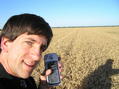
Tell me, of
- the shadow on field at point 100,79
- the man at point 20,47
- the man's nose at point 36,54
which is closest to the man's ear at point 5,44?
the man at point 20,47

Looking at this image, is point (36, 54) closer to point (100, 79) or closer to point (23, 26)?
point (23, 26)

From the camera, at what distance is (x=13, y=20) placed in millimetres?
2395

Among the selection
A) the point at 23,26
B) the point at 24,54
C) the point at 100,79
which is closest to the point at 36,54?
the point at 24,54

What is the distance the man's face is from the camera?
2.30 meters

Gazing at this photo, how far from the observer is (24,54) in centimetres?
232

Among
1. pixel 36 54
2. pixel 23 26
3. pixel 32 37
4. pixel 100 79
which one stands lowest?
pixel 100 79

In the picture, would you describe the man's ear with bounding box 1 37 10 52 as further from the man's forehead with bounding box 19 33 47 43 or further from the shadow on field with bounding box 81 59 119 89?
the shadow on field with bounding box 81 59 119 89

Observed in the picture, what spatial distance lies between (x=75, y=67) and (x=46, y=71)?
6670 millimetres

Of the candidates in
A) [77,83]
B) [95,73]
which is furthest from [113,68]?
[77,83]

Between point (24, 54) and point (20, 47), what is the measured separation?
0.08 meters

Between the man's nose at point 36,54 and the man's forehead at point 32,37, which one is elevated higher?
the man's forehead at point 32,37

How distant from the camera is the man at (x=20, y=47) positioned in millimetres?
2301

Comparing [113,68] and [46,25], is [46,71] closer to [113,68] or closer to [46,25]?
[46,25]

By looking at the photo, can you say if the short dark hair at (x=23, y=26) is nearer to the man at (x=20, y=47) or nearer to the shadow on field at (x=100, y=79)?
the man at (x=20, y=47)
